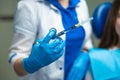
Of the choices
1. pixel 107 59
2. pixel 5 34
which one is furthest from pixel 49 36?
pixel 5 34

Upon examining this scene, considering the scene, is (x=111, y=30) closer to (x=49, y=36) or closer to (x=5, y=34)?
(x=49, y=36)

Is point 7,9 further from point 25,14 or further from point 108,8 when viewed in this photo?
point 25,14

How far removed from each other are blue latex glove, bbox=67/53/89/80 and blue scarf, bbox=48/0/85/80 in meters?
0.06

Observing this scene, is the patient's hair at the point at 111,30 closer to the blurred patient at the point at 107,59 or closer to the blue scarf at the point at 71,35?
the blurred patient at the point at 107,59

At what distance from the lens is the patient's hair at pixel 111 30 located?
183 cm

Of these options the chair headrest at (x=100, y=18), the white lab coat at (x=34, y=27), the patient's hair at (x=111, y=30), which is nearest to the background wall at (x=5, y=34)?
the chair headrest at (x=100, y=18)

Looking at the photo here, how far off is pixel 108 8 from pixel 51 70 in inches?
32.6

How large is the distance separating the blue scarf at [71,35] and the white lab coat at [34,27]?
0.10 ft

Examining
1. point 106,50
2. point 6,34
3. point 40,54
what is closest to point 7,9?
point 6,34

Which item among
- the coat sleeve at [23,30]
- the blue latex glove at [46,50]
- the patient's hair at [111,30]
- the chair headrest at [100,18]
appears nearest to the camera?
the blue latex glove at [46,50]

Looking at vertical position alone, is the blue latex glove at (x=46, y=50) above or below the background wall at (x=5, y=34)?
above

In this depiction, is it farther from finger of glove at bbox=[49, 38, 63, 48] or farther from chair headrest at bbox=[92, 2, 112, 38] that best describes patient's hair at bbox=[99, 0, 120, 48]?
finger of glove at bbox=[49, 38, 63, 48]

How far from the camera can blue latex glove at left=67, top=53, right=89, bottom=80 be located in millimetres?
1620

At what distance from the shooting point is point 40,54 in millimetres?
1100
